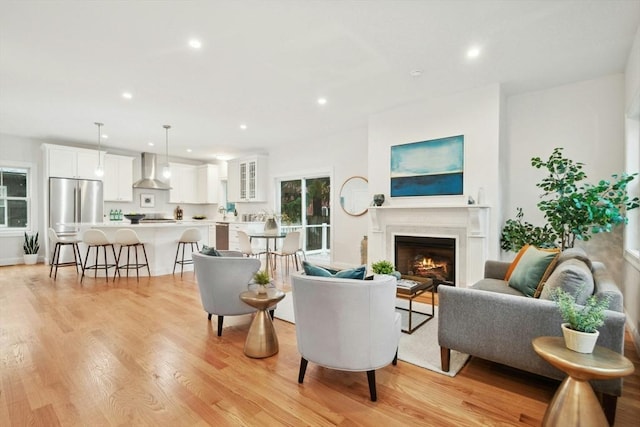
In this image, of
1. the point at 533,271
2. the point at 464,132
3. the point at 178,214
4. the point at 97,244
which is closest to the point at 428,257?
the point at 464,132

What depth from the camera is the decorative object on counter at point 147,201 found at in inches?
328

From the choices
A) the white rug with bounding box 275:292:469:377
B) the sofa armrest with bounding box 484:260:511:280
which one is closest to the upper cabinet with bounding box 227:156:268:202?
the white rug with bounding box 275:292:469:377

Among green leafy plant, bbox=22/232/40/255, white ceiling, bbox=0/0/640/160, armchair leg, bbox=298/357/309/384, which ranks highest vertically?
white ceiling, bbox=0/0/640/160

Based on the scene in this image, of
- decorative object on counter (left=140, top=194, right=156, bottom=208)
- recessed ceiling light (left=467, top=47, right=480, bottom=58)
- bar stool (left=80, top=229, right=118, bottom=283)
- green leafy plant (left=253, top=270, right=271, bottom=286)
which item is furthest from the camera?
decorative object on counter (left=140, top=194, right=156, bottom=208)

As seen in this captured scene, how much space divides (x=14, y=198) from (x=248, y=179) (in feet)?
16.3

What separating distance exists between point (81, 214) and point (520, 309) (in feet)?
27.2

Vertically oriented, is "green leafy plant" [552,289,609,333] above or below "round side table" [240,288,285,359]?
above

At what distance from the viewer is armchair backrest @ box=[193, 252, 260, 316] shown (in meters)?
2.93

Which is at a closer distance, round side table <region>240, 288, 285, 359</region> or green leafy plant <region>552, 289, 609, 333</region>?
green leafy plant <region>552, 289, 609, 333</region>

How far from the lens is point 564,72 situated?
3730 millimetres

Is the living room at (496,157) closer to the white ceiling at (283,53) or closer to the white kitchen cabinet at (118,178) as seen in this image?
the white ceiling at (283,53)

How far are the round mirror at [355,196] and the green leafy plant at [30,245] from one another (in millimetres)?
6701

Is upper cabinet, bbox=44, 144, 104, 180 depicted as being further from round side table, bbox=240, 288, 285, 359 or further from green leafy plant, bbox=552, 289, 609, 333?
green leafy plant, bbox=552, 289, 609, 333

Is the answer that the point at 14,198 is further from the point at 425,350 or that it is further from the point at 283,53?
the point at 425,350
